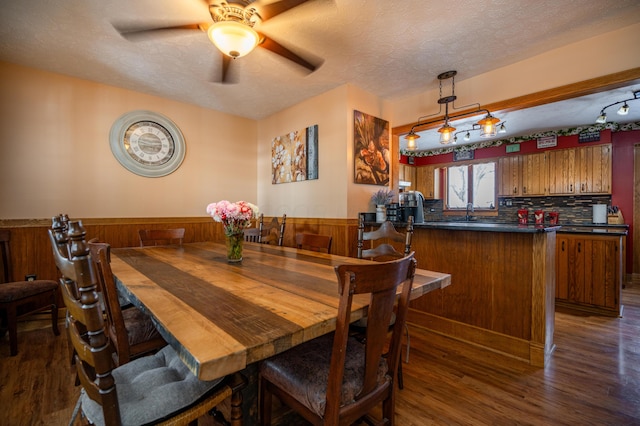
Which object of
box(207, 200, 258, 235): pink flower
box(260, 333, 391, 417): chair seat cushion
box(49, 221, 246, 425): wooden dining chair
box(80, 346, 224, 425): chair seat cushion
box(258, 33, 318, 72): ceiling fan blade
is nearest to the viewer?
box(49, 221, 246, 425): wooden dining chair

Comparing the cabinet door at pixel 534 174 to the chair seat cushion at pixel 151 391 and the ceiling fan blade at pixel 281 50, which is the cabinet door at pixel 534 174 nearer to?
the ceiling fan blade at pixel 281 50

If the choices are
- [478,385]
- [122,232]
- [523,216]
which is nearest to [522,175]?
[523,216]

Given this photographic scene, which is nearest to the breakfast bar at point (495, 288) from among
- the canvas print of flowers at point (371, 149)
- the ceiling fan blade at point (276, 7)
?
the canvas print of flowers at point (371, 149)

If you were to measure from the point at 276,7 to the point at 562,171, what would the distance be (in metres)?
5.35

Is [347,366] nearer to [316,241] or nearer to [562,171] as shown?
[316,241]

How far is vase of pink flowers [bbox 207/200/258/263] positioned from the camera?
1.79 m

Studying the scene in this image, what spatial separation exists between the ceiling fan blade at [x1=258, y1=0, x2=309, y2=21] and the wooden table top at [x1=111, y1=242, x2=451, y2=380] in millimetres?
1496

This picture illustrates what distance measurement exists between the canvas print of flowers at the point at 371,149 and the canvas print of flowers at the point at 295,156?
52 centimetres

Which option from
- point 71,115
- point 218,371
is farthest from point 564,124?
point 71,115

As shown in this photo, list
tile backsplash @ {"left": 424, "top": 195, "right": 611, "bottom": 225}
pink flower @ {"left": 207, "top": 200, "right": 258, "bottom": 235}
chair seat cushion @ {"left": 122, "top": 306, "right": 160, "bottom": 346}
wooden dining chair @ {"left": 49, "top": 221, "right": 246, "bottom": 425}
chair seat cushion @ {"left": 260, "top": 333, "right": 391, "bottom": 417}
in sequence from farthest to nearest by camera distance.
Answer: tile backsplash @ {"left": 424, "top": 195, "right": 611, "bottom": 225} < pink flower @ {"left": 207, "top": 200, "right": 258, "bottom": 235} < chair seat cushion @ {"left": 122, "top": 306, "right": 160, "bottom": 346} < chair seat cushion @ {"left": 260, "top": 333, "right": 391, "bottom": 417} < wooden dining chair @ {"left": 49, "top": 221, "right": 246, "bottom": 425}

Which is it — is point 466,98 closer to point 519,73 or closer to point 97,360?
point 519,73

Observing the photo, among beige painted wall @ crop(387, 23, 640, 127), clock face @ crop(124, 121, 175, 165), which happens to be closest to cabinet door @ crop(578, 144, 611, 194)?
beige painted wall @ crop(387, 23, 640, 127)

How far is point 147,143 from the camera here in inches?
138

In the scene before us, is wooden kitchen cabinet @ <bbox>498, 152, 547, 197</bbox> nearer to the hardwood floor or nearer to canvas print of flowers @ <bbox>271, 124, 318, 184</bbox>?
the hardwood floor
